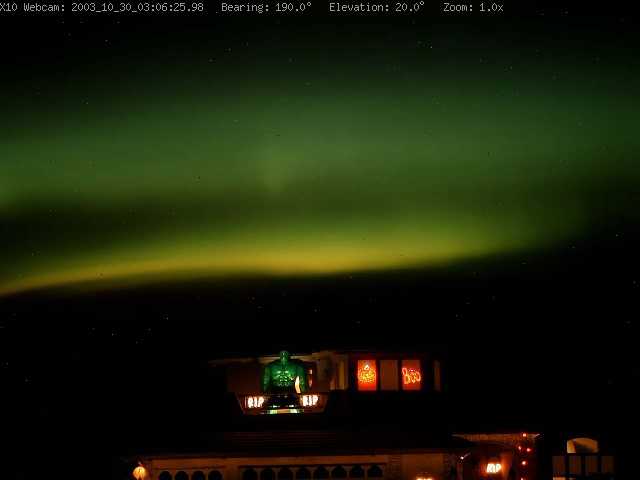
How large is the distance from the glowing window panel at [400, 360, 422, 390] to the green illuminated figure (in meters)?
3.42

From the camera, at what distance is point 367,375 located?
32.5m

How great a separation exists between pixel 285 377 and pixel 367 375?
2866 mm

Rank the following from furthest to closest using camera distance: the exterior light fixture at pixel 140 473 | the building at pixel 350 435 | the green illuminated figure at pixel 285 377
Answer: the green illuminated figure at pixel 285 377 → the building at pixel 350 435 → the exterior light fixture at pixel 140 473

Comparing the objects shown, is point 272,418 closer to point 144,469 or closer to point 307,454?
point 307,454

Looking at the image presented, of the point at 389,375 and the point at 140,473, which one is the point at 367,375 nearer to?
the point at 389,375

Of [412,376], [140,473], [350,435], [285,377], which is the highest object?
[285,377]

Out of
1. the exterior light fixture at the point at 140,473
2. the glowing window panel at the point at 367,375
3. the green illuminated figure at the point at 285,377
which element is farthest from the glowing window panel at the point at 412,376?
the exterior light fixture at the point at 140,473

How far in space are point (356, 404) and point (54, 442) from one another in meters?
12.6

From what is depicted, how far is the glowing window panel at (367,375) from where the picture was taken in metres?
32.3

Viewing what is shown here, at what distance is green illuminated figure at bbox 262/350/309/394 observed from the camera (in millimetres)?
32219

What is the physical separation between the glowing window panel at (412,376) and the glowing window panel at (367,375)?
97 centimetres

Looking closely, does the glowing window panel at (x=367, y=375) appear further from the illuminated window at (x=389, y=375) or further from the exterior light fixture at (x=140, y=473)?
the exterior light fixture at (x=140, y=473)

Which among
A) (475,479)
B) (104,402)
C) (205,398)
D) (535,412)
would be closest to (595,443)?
(535,412)

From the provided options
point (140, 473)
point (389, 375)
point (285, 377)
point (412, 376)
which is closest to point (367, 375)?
point (389, 375)
